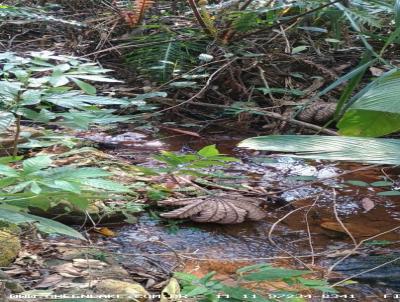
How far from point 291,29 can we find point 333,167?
1461mm

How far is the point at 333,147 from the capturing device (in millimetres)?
494

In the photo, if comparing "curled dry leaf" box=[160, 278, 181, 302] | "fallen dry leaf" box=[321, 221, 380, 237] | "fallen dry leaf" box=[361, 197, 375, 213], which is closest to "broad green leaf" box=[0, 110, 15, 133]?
"curled dry leaf" box=[160, 278, 181, 302]

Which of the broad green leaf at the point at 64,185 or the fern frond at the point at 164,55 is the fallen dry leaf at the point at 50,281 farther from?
the fern frond at the point at 164,55

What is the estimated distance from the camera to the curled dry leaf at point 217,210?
1.49m

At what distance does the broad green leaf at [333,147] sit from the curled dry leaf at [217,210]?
0.99 m

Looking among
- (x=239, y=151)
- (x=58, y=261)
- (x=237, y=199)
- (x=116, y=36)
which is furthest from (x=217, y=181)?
(x=116, y=36)

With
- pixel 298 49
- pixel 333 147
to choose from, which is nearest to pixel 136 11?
pixel 298 49

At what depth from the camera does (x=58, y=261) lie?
3.83 ft

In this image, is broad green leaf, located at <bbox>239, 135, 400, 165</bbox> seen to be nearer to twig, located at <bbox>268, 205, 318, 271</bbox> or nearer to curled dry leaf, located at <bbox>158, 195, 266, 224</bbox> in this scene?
twig, located at <bbox>268, 205, 318, 271</bbox>

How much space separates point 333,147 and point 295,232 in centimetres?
102

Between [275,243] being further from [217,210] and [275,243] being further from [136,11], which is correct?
[136,11]

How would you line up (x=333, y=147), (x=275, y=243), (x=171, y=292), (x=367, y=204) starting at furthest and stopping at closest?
1. (x=367, y=204)
2. (x=275, y=243)
3. (x=171, y=292)
4. (x=333, y=147)

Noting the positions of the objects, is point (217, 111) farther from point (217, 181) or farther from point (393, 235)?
point (393, 235)

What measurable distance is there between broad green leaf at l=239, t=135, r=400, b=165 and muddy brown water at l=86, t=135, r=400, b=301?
0.72 m
